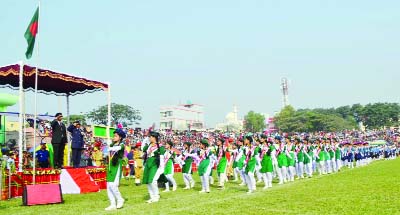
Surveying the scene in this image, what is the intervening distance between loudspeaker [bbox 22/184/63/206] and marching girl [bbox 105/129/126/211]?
7.67 ft

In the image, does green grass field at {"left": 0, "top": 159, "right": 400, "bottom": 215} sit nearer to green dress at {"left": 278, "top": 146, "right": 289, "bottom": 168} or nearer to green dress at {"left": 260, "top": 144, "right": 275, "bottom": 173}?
green dress at {"left": 260, "top": 144, "right": 275, "bottom": 173}

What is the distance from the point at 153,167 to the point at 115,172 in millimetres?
1337

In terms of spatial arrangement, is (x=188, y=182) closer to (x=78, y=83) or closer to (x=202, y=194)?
(x=202, y=194)

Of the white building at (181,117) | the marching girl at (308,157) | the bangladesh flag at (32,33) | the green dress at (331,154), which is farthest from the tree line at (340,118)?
the bangladesh flag at (32,33)

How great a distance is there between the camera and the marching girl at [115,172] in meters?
11.3

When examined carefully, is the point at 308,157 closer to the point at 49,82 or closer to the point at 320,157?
the point at 320,157

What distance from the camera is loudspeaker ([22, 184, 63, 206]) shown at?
40.8 feet

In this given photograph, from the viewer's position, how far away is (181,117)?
130 meters

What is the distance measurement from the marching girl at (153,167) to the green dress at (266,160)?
5113mm

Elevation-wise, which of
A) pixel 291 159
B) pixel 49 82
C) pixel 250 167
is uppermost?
pixel 49 82

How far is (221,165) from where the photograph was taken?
16172mm

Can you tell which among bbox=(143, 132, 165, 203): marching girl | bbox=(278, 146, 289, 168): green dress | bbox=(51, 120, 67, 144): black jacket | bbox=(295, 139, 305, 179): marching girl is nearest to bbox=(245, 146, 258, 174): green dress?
bbox=(278, 146, 289, 168): green dress

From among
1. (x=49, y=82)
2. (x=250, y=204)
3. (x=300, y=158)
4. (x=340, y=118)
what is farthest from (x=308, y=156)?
(x=340, y=118)

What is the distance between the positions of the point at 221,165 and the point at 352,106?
12866cm
